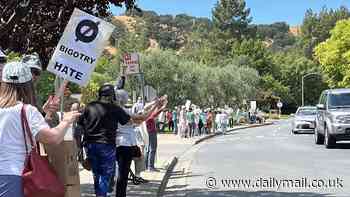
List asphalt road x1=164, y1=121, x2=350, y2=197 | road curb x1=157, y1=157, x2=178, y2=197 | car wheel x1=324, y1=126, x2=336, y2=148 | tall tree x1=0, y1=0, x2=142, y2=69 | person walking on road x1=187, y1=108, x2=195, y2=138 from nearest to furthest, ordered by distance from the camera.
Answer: tall tree x1=0, y1=0, x2=142, y2=69, asphalt road x1=164, y1=121, x2=350, y2=197, road curb x1=157, y1=157, x2=178, y2=197, car wheel x1=324, y1=126, x2=336, y2=148, person walking on road x1=187, y1=108, x2=195, y2=138

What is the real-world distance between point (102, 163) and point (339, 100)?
15.9 m

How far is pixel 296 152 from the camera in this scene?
69.7 feet

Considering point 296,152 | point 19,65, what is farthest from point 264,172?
point 19,65

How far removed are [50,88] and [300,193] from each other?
42427mm

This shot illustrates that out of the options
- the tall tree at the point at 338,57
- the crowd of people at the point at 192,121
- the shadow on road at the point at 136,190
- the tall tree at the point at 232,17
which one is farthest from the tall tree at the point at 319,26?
the shadow on road at the point at 136,190

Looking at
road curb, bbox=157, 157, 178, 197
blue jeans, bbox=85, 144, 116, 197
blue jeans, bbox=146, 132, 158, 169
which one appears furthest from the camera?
blue jeans, bbox=146, 132, 158, 169

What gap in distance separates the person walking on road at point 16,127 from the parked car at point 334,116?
18003 millimetres

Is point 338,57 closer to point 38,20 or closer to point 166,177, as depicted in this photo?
point 166,177

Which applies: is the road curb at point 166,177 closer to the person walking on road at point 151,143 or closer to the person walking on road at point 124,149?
the person walking on road at point 151,143

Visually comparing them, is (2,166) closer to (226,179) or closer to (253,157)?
(226,179)

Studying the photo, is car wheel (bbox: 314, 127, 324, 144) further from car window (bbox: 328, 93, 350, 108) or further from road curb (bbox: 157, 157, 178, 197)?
road curb (bbox: 157, 157, 178, 197)

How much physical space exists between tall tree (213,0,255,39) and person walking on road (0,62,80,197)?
11298 cm

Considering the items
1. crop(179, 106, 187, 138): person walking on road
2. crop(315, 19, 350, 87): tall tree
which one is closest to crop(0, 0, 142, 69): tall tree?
crop(179, 106, 187, 138): person walking on road

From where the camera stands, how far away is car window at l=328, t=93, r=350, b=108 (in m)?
22.3
